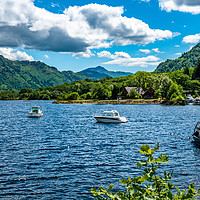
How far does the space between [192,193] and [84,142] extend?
3325 centimetres

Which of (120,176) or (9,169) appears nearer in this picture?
(120,176)

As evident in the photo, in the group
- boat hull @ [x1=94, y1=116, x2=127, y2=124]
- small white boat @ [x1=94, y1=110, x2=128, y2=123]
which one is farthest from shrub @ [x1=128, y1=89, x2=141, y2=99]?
boat hull @ [x1=94, y1=116, x2=127, y2=124]

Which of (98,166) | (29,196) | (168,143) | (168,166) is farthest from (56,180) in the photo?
(168,143)

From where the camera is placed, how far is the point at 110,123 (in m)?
64.4

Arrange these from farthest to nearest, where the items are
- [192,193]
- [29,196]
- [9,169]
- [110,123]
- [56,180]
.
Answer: [110,123] → [9,169] → [56,180] → [29,196] → [192,193]

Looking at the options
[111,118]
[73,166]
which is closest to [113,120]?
[111,118]

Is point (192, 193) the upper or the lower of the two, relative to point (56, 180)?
upper

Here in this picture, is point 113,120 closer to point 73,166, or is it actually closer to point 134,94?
point 73,166

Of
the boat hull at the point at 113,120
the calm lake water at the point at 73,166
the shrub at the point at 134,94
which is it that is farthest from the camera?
the shrub at the point at 134,94

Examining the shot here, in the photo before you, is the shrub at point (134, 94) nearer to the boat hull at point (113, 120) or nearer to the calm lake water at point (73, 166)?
the boat hull at point (113, 120)

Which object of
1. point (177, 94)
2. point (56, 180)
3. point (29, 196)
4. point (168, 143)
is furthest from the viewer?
point (177, 94)

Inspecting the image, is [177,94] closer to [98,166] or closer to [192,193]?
[98,166]

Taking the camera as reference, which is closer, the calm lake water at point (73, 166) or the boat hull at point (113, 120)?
the calm lake water at point (73, 166)

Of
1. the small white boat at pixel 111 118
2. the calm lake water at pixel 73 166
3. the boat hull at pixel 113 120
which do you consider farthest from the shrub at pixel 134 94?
the calm lake water at pixel 73 166
